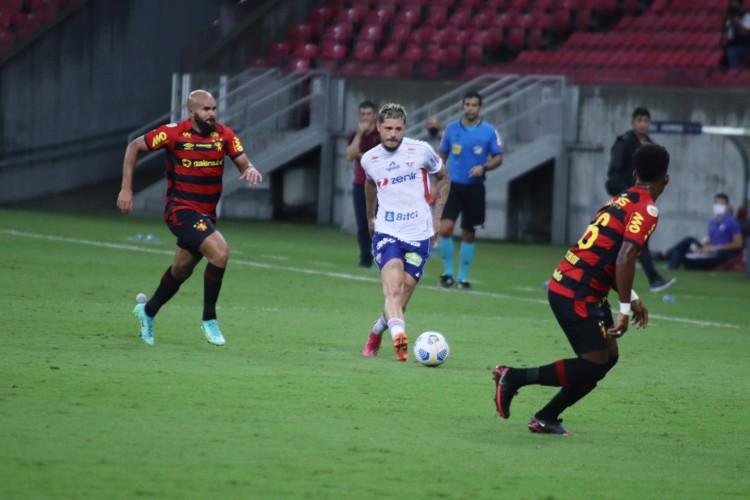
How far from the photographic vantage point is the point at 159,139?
10.4 metres

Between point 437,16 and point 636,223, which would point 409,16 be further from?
point 636,223

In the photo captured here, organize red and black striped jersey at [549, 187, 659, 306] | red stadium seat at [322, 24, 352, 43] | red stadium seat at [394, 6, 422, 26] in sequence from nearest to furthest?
red and black striped jersey at [549, 187, 659, 306]
red stadium seat at [394, 6, 422, 26]
red stadium seat at [322, 24, 352, 43]

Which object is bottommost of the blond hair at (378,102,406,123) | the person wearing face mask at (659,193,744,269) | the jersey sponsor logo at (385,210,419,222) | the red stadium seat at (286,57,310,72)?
the person wearing face mask at (659,193,744,269)

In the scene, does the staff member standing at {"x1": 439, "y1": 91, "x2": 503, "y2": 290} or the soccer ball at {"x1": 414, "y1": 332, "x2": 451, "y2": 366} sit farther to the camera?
the staff member standing at {"x1": 439, "y1": 91, "x2": 503, "y2": 290}

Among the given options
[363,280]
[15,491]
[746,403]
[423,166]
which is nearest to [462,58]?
[363,280]

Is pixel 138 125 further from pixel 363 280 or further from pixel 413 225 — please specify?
pixel 413 225

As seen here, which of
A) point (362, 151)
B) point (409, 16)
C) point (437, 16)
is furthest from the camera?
point (409, 16)

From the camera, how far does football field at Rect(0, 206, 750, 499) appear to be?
6.14 meters

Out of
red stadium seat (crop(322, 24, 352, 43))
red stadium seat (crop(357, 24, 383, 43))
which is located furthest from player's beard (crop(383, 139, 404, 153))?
red stadium seat (crop(322, 24, 352, 43))

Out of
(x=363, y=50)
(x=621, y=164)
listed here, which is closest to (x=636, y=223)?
(x=621, y=164)

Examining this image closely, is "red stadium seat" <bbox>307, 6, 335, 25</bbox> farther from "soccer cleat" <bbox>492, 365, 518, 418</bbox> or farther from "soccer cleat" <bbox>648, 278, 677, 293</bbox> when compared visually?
"soccer cleat" <bbox>492, 365, 518, 418</bbox>

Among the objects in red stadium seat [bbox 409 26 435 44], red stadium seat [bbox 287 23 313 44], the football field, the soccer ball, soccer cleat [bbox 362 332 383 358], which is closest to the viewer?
the football field

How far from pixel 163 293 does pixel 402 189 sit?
199 cm

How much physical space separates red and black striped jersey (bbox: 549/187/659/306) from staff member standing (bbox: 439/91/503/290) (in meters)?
8.51
